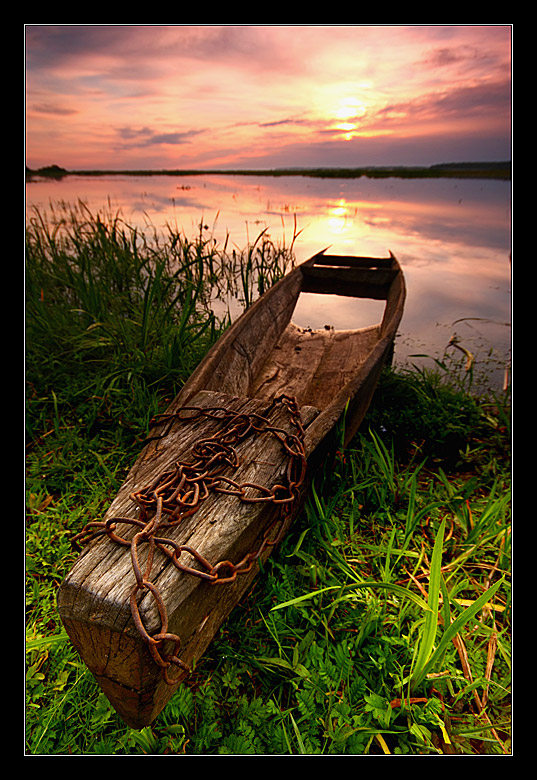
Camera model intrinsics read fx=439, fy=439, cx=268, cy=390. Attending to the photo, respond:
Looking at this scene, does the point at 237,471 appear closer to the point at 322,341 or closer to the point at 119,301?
the point at 322,341

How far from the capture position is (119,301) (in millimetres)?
4406

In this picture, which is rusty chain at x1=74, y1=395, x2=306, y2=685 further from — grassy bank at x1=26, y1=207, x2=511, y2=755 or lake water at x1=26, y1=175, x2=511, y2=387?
lake water at x1=26, y1=175, x2=511, y2=387

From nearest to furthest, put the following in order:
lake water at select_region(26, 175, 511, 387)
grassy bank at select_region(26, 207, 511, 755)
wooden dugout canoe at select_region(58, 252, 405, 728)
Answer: wooden dugout canoe at select_region(58, 252, 405, 728)
grassy bank at select_region(26, 207, 511, 755)
lake water at select_region(26, 175, 511, 387)

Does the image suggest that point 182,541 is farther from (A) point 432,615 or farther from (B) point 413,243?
(B) point 413,243

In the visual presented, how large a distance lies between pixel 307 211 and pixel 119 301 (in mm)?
10807

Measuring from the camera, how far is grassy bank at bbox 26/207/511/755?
4.71 feet

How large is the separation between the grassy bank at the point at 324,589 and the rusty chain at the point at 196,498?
0.42 metres

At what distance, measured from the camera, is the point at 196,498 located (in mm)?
1279

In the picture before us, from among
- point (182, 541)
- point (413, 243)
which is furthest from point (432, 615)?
point (413, 243)

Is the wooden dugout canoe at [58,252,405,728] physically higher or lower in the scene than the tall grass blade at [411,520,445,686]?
higher

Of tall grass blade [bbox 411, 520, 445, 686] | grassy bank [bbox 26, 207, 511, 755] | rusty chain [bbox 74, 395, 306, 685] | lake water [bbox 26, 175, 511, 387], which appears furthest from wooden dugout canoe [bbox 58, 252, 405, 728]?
lake water [bbox 26, 175, 511, 387]

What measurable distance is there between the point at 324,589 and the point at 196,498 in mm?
664

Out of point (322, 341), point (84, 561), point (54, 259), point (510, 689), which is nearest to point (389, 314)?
point (322, 341)

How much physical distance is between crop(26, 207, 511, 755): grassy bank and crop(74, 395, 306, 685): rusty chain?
42cm
